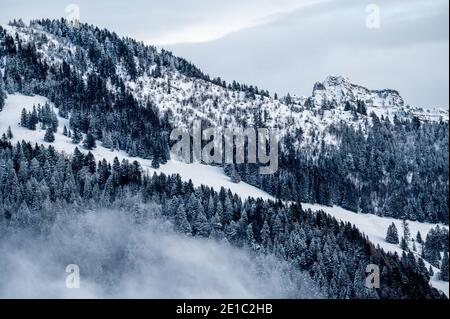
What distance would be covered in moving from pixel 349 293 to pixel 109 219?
170 ft

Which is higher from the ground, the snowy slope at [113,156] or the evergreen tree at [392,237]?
the snowy slope at [113,156]

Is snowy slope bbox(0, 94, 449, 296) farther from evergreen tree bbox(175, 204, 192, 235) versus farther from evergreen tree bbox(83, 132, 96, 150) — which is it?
evergreen tree bbox(175, 204, 192, 235)

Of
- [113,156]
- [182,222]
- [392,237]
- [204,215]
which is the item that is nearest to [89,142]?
[113,156]

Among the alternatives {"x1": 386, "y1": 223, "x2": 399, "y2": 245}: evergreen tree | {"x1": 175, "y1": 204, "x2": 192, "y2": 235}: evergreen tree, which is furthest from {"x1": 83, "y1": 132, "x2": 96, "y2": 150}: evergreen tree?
{"x1": 386, "y1": 223, "x2": 399, "y2": 245}: evergreen tree

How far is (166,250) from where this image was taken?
380ft

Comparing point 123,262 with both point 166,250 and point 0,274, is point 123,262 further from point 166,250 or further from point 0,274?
point 0,274

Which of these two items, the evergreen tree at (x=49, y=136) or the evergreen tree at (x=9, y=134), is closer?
the evergreen tree at (x=9, y=134)

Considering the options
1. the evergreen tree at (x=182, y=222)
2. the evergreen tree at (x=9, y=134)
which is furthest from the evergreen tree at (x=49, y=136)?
the evergreen tree at (x=182, y=222)

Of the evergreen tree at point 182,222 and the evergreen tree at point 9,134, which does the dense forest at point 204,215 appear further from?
the evergreen tree at point 9,134

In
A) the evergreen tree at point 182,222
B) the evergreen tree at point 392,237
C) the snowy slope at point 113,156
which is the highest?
the snowy slope at point 113,156

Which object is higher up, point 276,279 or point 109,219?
point 109,219

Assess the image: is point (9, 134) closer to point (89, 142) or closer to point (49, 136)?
point (49, 136)
